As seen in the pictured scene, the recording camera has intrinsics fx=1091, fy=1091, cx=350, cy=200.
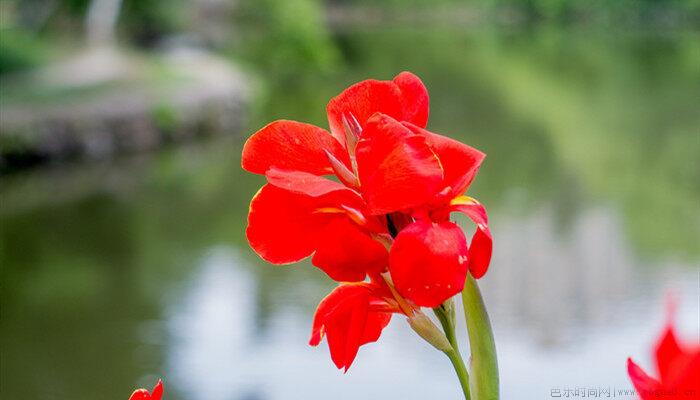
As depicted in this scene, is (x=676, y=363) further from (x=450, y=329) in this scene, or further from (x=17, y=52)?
(x=17, y=52)

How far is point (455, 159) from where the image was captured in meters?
0.33

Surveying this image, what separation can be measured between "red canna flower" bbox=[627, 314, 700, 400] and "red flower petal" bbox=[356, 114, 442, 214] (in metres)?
0.09

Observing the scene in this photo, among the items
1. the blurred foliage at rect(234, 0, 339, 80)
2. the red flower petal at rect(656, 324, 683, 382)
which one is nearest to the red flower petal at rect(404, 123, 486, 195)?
the red flower petal at rect(656, 324, 683, 382)

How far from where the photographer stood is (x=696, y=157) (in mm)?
6371

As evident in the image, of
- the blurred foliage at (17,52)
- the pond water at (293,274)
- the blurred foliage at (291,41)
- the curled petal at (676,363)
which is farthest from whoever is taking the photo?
the blurred foliage at (291,41)

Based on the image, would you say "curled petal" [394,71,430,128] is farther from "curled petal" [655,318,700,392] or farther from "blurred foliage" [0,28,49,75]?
"blurred foliage" [0,28,49,75]

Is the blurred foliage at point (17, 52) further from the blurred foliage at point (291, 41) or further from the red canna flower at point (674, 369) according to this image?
the red canna flower at point (674, 369)

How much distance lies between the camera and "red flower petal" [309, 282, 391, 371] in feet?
1.13

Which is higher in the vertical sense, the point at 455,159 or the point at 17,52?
the point at 455,159

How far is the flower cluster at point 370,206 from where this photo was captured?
0.30 metres

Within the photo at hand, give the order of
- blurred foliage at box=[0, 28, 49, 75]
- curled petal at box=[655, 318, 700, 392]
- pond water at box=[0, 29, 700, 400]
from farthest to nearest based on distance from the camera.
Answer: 1. blurred foliage at box=[0, 28, 49, 75]
2. pond water at box=[0, 29, 700, 400]
3. curled petal at box=[655, 318, 700, 392]

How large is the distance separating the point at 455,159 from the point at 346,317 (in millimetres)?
64

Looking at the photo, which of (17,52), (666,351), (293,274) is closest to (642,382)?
(666,351)

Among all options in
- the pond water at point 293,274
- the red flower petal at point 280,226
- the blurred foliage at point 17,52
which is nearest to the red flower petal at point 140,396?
the red flower petal at point 280,226
